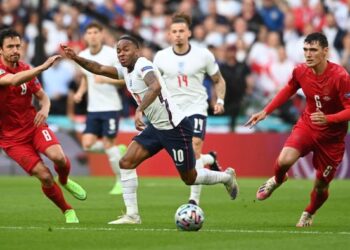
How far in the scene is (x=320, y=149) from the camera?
13.4m

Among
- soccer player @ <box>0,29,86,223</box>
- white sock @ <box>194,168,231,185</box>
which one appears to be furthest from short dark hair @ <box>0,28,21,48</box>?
white sock @ <box>194,168,231,185</box>

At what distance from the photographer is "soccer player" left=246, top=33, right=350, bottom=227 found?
43.2 feet

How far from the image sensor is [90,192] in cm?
1983

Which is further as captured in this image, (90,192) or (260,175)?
(260,175)

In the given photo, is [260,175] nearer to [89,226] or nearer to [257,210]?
[257,210]

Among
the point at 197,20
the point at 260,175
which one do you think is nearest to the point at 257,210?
the point at 260,175

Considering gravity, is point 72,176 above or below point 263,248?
below

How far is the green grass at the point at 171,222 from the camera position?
11.0 metres

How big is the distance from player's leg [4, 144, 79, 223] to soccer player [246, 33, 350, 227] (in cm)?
254

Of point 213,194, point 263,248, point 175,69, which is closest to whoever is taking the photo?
point 263,248

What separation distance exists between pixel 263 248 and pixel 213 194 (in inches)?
353

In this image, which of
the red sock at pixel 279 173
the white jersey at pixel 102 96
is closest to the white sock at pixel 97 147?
the white jersey at pixel 102 96

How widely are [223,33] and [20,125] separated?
13.5 metres

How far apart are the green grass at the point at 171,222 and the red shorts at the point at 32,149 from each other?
765mm
